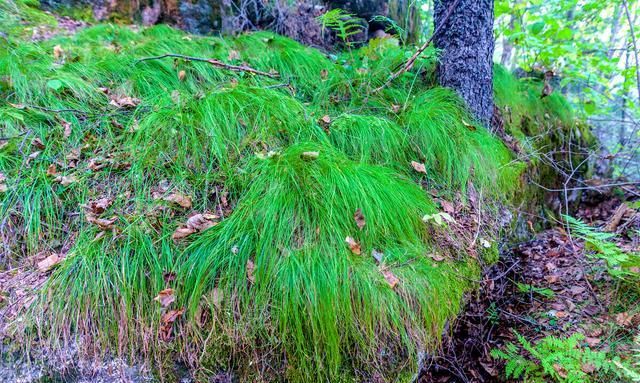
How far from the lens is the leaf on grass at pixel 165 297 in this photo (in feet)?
5.25

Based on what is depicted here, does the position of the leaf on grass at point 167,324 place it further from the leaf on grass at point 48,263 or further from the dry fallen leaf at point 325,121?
the dry fallen leaf at point 325,121

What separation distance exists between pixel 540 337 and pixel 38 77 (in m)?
4.17

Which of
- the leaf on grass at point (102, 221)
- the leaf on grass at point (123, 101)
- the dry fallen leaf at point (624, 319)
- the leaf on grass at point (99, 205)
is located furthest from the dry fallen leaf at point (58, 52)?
the dry fallen leaf at point (624, 319)

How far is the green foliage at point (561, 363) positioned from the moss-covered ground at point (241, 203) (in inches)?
18.2

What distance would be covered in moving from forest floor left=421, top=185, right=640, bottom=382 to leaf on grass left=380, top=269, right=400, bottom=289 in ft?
1.70

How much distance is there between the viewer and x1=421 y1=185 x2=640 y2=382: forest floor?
194 centimetres

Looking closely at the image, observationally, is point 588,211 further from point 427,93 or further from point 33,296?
point 33,296

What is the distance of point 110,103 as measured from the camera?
8.51 feet

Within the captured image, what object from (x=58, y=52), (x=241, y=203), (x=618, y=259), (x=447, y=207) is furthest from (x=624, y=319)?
(x=58, y=52)

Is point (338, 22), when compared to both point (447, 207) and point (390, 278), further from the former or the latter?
point (390, 278)

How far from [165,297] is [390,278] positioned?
3.82 ft

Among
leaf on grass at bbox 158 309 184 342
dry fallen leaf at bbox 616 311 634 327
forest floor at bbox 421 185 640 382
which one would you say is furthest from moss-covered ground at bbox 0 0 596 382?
dry fallen leaf at bbox 616 311 634 327

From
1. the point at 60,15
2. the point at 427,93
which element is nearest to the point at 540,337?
the point at 427,93

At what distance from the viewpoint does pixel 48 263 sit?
68.8 inches
